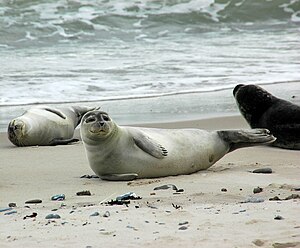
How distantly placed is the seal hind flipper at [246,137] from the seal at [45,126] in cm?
203

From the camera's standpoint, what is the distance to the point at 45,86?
33.6 ft

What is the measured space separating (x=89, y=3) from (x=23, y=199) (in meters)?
15.3

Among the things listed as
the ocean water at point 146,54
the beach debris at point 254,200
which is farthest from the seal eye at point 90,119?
the ocean water at point 146,54

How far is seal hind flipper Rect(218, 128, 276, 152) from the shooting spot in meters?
6.02

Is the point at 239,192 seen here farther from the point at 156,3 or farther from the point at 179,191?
the point at 156,3

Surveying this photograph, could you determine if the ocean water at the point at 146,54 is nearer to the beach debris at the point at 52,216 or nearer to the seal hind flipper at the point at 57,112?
the seal hind flipper at the point at 57,112

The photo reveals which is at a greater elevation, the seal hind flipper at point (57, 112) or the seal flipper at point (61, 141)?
the seal hind flipper at point (57, 112)

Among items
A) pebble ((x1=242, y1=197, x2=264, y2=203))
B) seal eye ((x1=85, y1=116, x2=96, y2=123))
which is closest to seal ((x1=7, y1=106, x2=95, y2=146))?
seal eye ((x1=85, y1=116, x2=96, y2=123))

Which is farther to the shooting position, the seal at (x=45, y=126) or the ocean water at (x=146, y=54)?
the ocean water at (x=146, y=54)

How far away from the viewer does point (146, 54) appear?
13.4 meters

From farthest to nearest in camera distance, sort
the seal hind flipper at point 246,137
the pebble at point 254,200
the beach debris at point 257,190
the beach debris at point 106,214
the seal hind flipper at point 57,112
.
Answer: the seal hind flipper at point 57,112, the seal hind flipper at point 246,137, the beach debris at point 257,190, the pebble at point 254,200, the beach debris at point 106,214

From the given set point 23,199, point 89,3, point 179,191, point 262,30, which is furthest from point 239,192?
point 89,3

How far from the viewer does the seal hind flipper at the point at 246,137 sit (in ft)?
19.7

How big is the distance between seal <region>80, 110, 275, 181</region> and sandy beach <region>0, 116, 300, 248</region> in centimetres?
10
